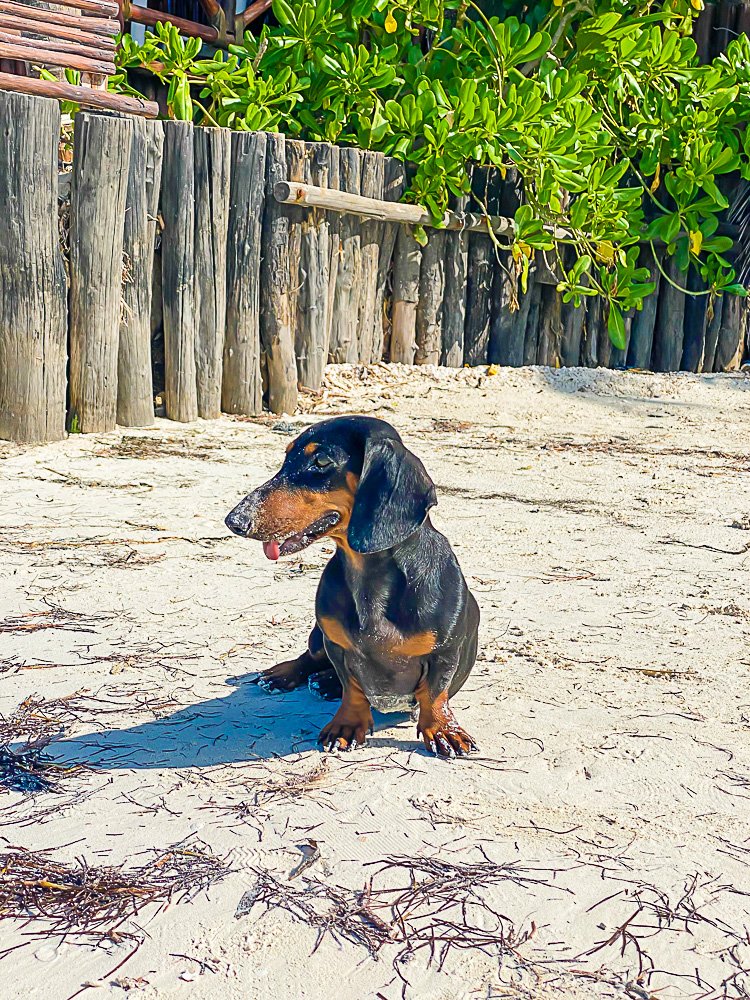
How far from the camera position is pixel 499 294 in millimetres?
9133

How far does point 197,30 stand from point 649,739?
9005 millimetres

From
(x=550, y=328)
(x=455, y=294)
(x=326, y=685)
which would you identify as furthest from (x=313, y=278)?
(x=326, y=685)

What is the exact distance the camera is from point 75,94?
7.00m

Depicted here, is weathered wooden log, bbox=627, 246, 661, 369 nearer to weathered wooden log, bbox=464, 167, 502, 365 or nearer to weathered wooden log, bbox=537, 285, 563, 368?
weathered wooden log, bbox=537, 285, 563, 368

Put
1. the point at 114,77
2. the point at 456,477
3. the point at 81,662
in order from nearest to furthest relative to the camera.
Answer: the point at 81,662 → the point at 456,477 → the point at 114,77

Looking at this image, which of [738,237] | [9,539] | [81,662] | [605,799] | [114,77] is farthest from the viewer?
[738,237]

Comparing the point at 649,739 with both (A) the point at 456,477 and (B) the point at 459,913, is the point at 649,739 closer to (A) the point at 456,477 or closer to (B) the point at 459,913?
(B) the point at 459,913

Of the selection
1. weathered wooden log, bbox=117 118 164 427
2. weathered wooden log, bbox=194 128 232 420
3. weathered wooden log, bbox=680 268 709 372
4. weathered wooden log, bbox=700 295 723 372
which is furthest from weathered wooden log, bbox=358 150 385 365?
weathered wooden log, bbox=700 295 723 372

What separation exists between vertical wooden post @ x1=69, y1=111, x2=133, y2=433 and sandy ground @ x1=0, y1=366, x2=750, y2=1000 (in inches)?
27.1

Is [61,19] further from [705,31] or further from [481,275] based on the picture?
[705,31]

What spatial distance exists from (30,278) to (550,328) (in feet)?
15.1

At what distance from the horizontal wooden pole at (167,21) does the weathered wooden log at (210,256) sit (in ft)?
10.9

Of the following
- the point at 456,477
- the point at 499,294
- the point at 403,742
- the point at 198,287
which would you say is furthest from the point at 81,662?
the point at 499,294

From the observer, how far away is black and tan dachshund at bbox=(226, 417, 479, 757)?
2930 millimetres
